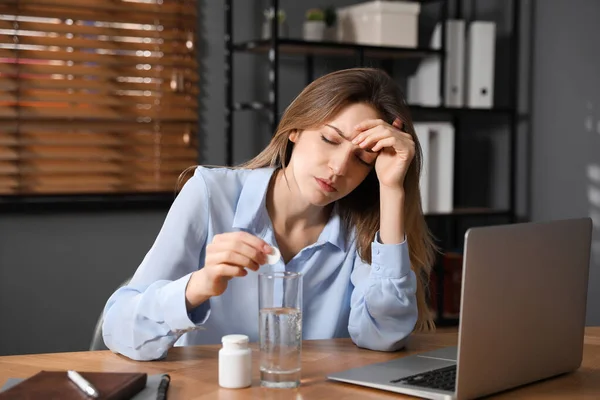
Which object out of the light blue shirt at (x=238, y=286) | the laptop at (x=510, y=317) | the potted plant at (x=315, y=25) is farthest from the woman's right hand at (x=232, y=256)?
the potted plant at (x=315, y=25)

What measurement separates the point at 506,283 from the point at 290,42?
2.04 metres

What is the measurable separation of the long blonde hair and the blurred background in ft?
4.28

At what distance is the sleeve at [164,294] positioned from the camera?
4.46 feet

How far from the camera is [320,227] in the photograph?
1.76 metres

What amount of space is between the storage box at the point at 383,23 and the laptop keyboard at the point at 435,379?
212cm

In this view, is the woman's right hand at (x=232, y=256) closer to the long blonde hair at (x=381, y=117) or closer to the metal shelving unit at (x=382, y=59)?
the long blonde hair at (x=381, y=117)

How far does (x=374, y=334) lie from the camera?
4.93ft

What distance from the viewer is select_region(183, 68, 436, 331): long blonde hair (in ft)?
5.42

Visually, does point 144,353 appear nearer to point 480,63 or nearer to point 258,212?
point 258,212

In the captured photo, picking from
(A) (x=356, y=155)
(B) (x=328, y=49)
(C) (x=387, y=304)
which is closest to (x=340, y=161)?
(A) (x=356, y=155)

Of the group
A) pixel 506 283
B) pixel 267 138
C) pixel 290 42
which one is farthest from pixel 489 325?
pixel 267 138

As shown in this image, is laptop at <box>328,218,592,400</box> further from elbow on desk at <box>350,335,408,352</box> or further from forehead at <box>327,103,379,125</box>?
forehead at <box>327,103,379,125</box>

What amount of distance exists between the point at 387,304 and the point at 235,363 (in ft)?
1.40

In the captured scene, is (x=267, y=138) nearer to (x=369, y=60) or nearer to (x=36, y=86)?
(x=369, y=60)
